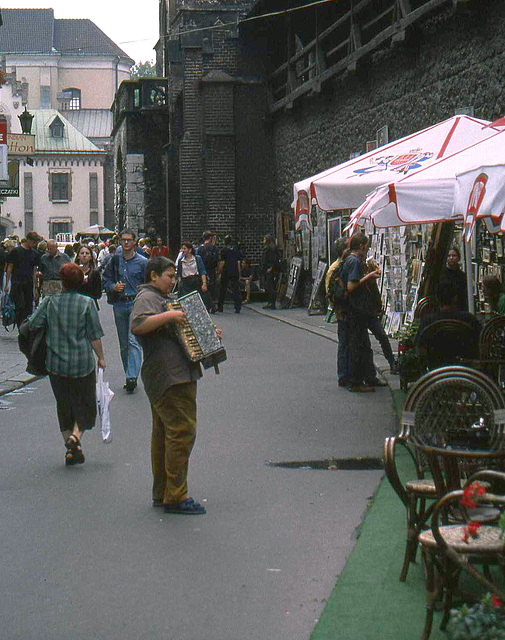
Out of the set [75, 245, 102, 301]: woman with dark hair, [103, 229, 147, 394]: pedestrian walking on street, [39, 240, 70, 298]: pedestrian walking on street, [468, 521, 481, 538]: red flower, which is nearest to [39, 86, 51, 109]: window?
[39, 240, 70, 298]: pedestrian walking on street

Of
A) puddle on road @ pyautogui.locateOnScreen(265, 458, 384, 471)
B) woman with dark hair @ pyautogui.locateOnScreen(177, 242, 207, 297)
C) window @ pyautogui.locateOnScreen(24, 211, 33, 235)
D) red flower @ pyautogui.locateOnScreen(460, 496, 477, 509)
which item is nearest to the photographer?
red flower @ pyautogui.locateOnScreen(460, 496, 477, 509)

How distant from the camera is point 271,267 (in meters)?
27.2

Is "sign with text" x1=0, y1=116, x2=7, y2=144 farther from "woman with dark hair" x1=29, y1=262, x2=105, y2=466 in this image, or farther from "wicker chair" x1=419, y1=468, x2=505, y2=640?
"wicker chair" x1=419, y1=468, x2=505, y2=640

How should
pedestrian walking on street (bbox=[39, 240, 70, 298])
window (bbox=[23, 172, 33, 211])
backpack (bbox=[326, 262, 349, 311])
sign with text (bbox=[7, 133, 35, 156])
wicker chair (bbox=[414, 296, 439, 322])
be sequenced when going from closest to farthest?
1. wicker chair (bbox=[414, 296, 439, 322])
2. backpack (bbox=[326, 262, 349, 311])
3. pedestrian walking on street (bbox=[39, 240, 70, 298])
4. sign with text (bbox=[7, 133, 35, 156])
5. window (bbox=[23, 172, 33, 211])

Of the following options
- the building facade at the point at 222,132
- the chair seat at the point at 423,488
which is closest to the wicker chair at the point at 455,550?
the chair seat at the point at 423,488

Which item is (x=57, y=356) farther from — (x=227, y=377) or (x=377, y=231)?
(x=377, y=231)

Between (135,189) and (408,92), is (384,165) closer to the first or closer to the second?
(408,92)

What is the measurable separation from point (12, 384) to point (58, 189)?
6656 cm

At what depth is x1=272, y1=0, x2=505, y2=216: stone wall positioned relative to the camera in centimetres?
1530

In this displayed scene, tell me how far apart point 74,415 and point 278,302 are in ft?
65.3

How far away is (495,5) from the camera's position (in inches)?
587

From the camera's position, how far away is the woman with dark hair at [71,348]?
28.4 ft

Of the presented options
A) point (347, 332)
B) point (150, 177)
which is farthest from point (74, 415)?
point (150, 177)

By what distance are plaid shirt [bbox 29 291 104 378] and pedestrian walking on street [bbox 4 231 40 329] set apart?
1138 cm
